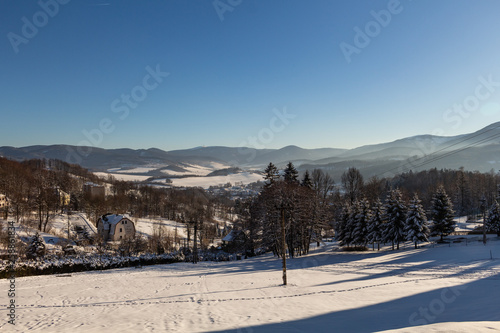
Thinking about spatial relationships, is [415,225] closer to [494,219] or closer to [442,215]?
[442,215]

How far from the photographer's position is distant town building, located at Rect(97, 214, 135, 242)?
55459 mm

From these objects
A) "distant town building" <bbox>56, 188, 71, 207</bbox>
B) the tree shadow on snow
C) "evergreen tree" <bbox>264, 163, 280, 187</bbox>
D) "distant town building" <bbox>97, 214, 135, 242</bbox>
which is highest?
"evergreen tree" <bbox>264, 163, 280, 187</bbox>

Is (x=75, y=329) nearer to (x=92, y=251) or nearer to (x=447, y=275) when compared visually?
(x=447, y=275)

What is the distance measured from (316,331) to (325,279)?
1114 cm

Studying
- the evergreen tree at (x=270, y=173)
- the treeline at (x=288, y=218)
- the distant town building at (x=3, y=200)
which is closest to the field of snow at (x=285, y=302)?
the treeline at (x=288, y=218)

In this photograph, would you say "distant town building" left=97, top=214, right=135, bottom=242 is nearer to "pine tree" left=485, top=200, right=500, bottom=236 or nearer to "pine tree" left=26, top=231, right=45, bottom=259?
"pine tree" left=26, top=231, right=45, bottom=259

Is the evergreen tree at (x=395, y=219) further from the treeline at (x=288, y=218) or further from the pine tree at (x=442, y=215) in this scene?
the treeline at (x=288, y=218)

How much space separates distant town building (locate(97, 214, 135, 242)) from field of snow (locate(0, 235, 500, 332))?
34610 millimetres

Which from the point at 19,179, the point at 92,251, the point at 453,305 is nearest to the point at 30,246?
the point at 92,251

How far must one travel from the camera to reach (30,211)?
57344 millimetres

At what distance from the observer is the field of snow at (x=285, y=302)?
1038cm

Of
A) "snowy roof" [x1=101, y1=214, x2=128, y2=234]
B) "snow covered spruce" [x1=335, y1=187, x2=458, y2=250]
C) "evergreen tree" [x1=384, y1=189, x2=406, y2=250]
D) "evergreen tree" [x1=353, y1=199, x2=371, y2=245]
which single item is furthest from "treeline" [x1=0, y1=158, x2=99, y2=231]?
"evergreen tree" [x1=384, y1=189, x2=406, y2=250]

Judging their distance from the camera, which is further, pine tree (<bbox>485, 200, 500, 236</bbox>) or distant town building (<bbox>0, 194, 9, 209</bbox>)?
distant town building (<bbox>0, 194, 9, 209</bbox>)

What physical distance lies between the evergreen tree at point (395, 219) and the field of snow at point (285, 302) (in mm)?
9753
